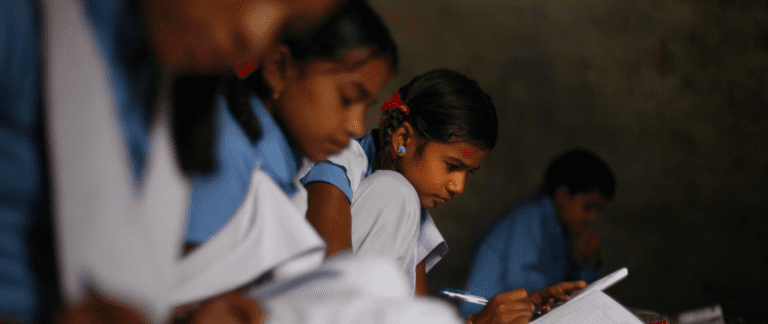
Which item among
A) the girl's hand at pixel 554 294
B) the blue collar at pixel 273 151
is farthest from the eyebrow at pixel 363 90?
the girl's hand at pixel 554 294

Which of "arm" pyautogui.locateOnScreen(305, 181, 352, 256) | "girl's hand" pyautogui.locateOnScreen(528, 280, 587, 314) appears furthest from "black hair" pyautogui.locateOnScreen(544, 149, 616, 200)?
"arm" pyautogui.locateOnScreen(305, 181, 352, 256)

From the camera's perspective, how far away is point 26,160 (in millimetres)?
362

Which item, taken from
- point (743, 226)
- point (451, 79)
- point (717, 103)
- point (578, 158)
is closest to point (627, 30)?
point (717, 103)

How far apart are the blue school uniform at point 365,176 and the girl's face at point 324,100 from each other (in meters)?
0.07

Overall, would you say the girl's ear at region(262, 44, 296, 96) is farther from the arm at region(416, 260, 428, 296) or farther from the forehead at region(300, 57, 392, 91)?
the arm at region(416, 260, 428, 296)

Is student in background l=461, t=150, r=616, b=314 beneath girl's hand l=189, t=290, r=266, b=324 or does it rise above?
beneath

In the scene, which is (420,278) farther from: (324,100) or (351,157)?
(324,100)

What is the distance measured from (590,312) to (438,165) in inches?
12.0

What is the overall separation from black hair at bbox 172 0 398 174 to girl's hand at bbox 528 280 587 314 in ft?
1.66

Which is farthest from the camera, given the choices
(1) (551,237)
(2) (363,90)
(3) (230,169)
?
(1) (551,237)

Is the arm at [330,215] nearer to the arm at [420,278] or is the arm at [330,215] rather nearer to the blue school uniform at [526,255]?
the arm at [420,278]

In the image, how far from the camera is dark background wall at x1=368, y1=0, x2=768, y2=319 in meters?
1.66

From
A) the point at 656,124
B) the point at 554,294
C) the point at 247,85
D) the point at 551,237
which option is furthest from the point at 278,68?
the point at 656,124

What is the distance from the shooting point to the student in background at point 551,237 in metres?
1.18
